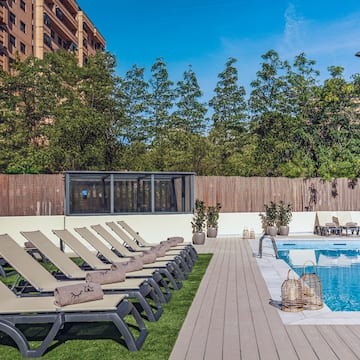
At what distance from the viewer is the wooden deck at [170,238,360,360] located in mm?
4207

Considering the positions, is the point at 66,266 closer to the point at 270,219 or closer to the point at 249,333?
the point at 249,333

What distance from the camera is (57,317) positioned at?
4.34m

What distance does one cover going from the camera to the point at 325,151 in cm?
2181

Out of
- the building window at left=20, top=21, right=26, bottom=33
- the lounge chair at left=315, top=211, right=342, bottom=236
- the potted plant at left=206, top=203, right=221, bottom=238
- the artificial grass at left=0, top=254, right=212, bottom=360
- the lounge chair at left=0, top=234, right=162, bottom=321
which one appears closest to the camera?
the artificial grass at left=0, top=254, right=212, bottom=360

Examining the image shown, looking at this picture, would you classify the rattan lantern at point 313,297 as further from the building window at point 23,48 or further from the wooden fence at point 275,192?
the building window at point 23,48

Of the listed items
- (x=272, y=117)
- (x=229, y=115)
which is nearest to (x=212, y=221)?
(x=272, y=117)

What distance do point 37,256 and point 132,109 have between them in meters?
20.9

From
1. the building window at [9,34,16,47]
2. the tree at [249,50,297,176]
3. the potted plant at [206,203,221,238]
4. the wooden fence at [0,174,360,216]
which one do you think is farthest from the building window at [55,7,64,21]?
the potted plant at [206,203,221,238]

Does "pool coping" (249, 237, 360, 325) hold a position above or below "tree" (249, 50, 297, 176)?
below

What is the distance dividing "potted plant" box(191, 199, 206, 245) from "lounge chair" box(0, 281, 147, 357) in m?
9.18

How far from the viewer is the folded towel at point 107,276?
5430mm

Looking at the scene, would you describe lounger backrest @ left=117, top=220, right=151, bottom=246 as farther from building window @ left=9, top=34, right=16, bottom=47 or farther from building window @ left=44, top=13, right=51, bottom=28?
building window @ left=44, top=13, right=51, bottom=28

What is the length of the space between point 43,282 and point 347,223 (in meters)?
13.0

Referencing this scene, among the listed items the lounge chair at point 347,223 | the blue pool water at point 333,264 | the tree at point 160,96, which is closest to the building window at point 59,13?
the tree at point 160,96
